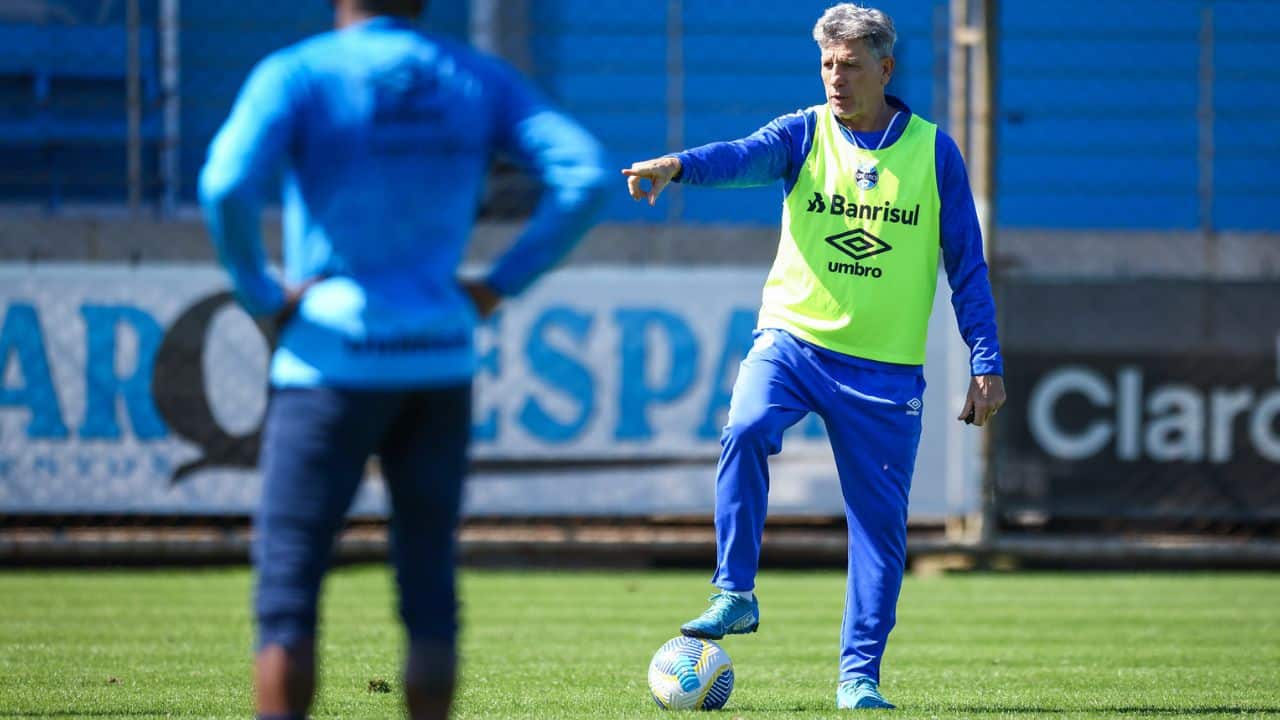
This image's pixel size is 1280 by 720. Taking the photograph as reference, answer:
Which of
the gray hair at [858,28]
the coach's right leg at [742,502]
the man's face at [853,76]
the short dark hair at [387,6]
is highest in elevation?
the gray hair at [858,28]

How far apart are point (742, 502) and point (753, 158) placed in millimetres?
1001

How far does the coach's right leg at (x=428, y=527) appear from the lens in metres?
3.41

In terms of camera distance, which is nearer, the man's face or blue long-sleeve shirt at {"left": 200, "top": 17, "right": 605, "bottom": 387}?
blue long-sleeve shirt at {"left": 200, "top": 17, "right": 605, "bottom": 387}

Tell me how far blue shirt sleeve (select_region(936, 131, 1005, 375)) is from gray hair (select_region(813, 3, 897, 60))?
1.14ft

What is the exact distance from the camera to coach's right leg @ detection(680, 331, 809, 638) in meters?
5.31

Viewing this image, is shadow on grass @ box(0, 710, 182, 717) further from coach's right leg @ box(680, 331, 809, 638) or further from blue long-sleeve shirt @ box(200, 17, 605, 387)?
blue long-sleeve shirt @ box(200, 17, 605, 387)

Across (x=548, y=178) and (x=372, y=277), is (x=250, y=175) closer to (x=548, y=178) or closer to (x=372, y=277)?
(x=372, y=277)

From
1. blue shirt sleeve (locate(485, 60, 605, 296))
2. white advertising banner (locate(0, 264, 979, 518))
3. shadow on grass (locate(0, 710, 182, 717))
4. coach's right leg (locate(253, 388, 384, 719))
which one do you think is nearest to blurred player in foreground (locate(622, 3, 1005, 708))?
shadow on grass (locate(0, 710, 182, 717))

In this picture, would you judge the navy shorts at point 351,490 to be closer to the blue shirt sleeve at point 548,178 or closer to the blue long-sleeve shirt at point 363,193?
the blue long-sleeve shirt at point 363,193

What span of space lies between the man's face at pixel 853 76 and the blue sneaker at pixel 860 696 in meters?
1.66

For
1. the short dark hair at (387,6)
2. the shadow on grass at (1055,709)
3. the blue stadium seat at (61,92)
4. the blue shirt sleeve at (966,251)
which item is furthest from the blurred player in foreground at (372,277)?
the blue stadium seat at (61,92)

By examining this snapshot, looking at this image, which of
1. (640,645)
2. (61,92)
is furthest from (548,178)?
(61,92)

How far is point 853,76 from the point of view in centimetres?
537

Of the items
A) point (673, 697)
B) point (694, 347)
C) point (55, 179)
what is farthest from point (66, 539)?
point (673, 697)
